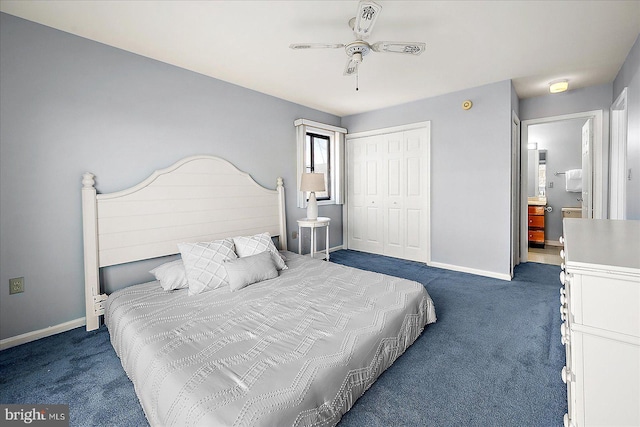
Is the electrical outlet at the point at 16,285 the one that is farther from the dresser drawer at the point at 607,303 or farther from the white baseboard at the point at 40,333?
the dresser drawer at the point at 607,303

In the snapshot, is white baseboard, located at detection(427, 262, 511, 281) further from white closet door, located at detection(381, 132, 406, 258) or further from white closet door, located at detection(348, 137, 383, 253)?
white closet door, located at detection(348, 137, 383, 253)

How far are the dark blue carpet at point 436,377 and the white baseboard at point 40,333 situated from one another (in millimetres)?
56

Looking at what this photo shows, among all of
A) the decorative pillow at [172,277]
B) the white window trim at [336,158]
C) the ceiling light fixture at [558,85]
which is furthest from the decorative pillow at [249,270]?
the ceiling light fixture at [558,85]

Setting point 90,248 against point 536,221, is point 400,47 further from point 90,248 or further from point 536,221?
point 536,221

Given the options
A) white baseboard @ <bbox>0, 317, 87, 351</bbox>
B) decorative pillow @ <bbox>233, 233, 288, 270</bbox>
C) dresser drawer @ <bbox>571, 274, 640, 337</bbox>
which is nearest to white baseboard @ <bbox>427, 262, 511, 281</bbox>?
decorative pillow @ <bbox>233, 233, 288, 270</bbox>

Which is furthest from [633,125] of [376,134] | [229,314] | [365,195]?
[229,314]

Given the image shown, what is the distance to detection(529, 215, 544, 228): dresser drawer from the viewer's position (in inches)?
228

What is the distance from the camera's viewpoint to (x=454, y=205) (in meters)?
4.15

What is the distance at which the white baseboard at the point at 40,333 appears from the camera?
2.22 m

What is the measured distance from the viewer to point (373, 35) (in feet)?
8.18

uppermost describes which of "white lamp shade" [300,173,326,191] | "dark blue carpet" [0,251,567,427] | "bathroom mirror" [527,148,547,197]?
"bathroom mirror" [527,148,547,197]

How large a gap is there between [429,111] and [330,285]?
3.17 metres

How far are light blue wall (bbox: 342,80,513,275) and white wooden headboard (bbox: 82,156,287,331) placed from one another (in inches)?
95.8

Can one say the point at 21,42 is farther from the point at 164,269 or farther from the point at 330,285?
the point at 330,285
